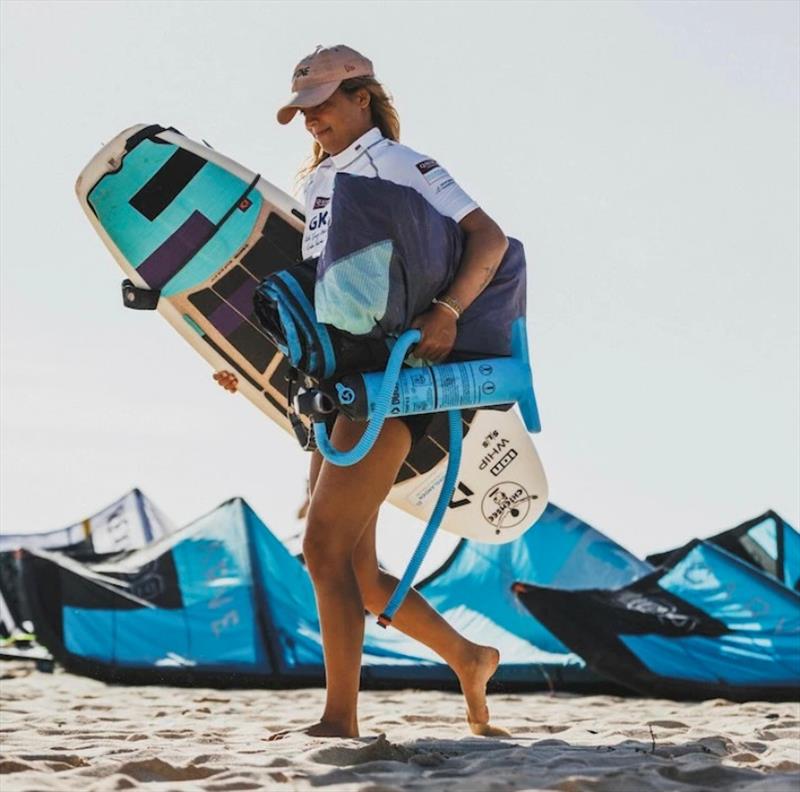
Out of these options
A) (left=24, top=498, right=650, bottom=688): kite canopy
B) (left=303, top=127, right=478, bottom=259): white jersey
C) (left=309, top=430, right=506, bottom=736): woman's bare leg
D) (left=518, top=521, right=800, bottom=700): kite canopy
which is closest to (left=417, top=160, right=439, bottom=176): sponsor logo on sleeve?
(left=303, top=127, right=478, bottom=259): white jersey

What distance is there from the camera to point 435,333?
3000 mm

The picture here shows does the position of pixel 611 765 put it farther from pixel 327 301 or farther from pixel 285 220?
pixel 285 220

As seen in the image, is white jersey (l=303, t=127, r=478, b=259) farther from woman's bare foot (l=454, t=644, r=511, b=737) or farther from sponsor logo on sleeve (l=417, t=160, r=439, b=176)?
woman's bare foot (l=454, t=644, r=511, b=737)

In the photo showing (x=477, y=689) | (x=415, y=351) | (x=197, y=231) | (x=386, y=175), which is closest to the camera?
(x=415, y=351)

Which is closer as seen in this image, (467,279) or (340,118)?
(467,279)

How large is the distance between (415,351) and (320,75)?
70 centimetres

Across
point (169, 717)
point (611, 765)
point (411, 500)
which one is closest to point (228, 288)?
point (411, 500)

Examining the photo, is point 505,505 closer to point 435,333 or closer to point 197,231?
point 197,231

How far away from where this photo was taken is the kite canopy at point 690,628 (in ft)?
19.0

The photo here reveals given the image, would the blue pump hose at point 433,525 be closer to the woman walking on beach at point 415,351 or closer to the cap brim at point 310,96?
the woman walking on beach at point 415,351

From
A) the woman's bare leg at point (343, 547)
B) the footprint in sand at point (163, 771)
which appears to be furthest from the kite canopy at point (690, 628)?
the footprint in sand at point (163, 771)

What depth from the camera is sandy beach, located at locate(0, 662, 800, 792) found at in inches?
91.4

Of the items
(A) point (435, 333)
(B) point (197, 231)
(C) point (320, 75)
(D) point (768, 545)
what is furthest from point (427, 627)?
(D) point (768, 545)

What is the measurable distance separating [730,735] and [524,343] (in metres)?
1.26
